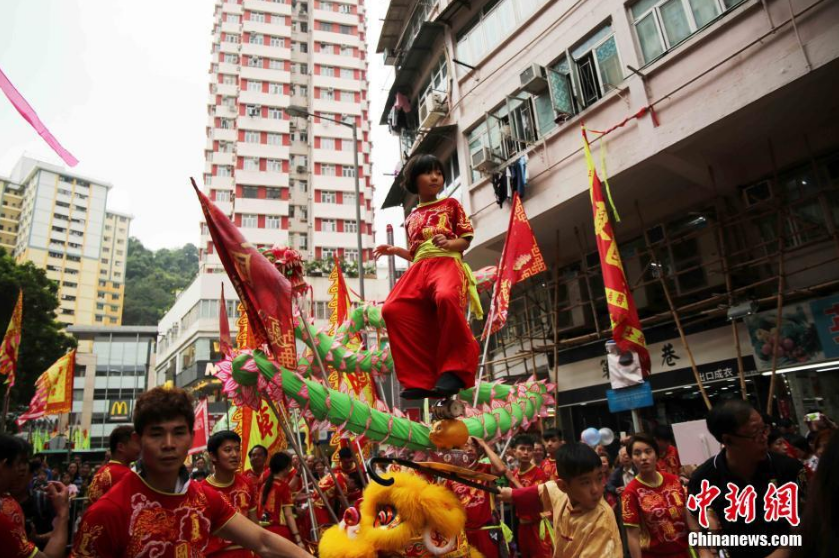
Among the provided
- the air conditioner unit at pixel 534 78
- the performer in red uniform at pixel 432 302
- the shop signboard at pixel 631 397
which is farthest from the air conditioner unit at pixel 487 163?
the performer in red uniform at pixel 432 302

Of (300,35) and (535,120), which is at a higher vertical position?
(300,35)

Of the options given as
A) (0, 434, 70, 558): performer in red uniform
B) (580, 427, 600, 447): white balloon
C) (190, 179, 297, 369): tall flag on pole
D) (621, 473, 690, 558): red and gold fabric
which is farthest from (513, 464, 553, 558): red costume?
(580, 427, 600, 447): white balloon

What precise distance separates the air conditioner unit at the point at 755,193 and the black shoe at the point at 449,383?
396 inches

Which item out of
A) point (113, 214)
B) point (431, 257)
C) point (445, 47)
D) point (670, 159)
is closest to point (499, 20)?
point (445, 47)

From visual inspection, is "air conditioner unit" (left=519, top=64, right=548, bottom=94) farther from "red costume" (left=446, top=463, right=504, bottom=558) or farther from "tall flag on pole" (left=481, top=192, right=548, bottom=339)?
"red costume" (left=446, top=463, right=504, bottom=558)

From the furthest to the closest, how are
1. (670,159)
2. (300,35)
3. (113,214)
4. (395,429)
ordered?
(113,214)
(300,35)
(670,159)
(395,429)

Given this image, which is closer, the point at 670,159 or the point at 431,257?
the point at 431,257

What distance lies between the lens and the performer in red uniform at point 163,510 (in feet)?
7.21

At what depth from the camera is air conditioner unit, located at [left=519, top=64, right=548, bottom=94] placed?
1292 cm

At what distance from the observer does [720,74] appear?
31.0 feet

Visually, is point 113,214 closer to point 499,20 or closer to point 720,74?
point 499,20

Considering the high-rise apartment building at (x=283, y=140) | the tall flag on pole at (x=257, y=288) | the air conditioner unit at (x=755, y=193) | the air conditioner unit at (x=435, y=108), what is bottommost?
the tall flag on pole at (x=257, y=288)

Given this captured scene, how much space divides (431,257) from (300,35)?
49.0 m

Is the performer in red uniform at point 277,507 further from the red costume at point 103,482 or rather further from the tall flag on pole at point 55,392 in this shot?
the tall flag on pole at point 55,392
